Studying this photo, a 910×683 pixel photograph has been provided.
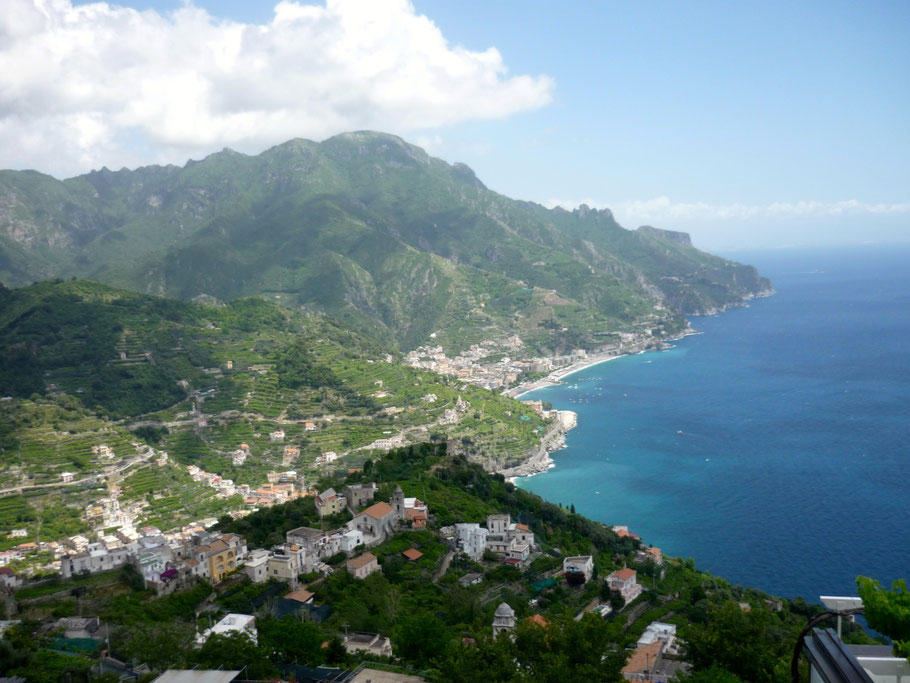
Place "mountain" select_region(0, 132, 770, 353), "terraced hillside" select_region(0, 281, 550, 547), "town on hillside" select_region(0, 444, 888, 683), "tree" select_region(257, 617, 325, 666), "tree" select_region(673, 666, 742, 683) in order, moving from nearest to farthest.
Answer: "tree" select_region(673, 666, 742, 683) < "town on hillside" select_region(0, 444, 888, 683) < "tree" select_region(257, 617, 325, 666) < "terraced hillside" select_region(0, 281, 550, 547) < "mountain" select_region(0, 132, 770, 353)

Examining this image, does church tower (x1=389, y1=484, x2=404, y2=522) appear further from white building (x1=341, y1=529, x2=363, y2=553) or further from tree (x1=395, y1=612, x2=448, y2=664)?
tree (x1=395, y1=612, x2=448, y2=664)

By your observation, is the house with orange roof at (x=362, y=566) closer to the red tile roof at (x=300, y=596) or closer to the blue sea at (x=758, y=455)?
the red tile roof at (x=300, y=596)

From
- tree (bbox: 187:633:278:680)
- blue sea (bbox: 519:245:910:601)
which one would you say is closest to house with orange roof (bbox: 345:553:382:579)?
tree (bbox: 187:633:278:680)

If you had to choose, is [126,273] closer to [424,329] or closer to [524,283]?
[424,329]

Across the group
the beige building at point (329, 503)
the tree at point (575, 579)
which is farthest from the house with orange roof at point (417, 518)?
the tree at point (575, 579)

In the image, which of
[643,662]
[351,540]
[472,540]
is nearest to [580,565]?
[472,540]

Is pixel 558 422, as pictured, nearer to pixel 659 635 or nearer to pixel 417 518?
pixel 417 518
